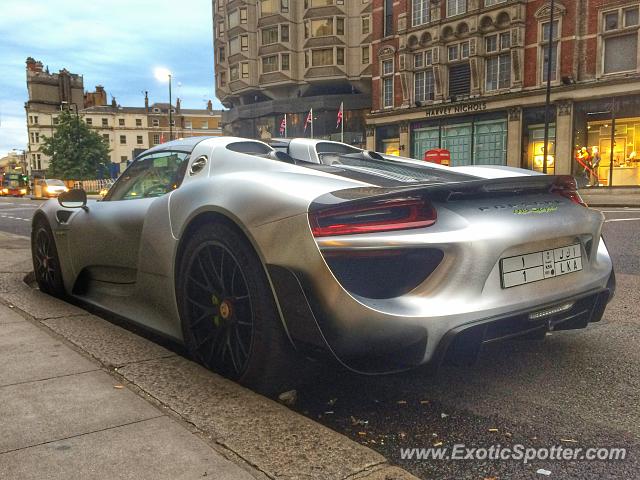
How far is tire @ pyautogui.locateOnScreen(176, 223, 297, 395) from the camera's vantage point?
92.4 inches

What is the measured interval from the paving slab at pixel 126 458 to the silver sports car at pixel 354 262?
0.57 metres

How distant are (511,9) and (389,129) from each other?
1040 cm

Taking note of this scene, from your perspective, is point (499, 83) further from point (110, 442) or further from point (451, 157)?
point (110, 442)

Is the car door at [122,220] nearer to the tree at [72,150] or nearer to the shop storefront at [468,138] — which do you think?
the shop storefront at [468,138]

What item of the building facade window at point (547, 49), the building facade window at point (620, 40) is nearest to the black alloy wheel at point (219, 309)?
the building facade window at point (620, 40)

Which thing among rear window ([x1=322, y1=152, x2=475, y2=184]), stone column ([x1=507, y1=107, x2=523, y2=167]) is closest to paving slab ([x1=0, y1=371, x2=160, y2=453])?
rear window ([x1=322, y1=152, x2=475, y2=184])

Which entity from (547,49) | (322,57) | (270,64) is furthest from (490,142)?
(270,64)

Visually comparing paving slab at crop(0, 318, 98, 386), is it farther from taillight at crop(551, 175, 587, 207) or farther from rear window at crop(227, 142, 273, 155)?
taillight at crop(551, 175, 587, 207)

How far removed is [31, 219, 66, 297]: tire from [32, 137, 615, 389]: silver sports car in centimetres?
158

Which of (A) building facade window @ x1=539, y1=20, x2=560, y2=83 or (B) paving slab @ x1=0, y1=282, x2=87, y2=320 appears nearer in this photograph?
(B) paving slab @ x1=0, y1=282, x2=87, y2=320

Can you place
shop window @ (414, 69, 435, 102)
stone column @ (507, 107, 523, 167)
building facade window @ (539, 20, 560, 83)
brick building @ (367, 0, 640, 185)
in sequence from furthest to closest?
shop window @ (414, 69, 435, 102)
stone column @ (507, 107, 523, 167)
building facade window @ (539, 20, 560, 83)
brick building @ (367, 0, 640, 185)

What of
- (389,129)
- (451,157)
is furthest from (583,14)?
(389,129)

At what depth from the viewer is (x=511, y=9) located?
93.9 ft

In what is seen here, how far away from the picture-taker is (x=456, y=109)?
31156mm
